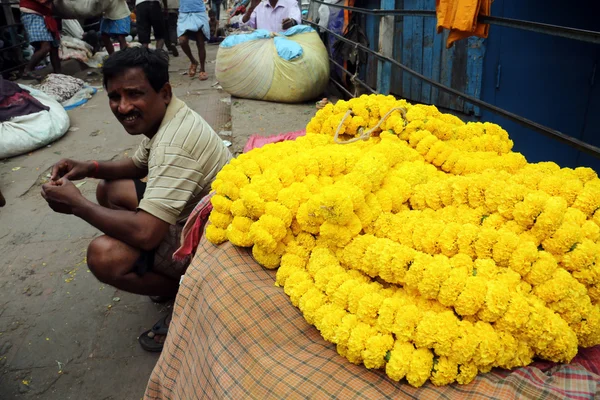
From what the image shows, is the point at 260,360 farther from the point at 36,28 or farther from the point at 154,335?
the point at 36,28

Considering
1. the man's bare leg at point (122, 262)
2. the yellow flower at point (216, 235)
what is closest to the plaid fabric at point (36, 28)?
the man's bare leg at point (122, 262)

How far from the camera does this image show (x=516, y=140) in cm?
392

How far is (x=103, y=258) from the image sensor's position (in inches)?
88.7

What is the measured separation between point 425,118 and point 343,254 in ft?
2.87

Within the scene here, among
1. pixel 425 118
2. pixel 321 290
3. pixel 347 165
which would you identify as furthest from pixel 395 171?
pixel 321 290

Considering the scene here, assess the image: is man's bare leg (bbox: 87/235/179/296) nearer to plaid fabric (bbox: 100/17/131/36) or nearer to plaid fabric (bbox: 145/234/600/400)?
plaid fabric (bbox: 145/234/600/400)

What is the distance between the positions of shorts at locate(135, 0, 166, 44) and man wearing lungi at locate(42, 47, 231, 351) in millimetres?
7429

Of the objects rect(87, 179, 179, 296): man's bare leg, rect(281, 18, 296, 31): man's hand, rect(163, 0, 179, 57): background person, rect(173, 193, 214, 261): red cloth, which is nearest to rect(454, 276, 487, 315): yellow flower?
rect(173, 193, 214, 261): red cloth

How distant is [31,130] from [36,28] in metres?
3.21

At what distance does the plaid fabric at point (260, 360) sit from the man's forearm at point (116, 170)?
3.98ft

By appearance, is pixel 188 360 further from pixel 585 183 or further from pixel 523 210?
pixel 585 183

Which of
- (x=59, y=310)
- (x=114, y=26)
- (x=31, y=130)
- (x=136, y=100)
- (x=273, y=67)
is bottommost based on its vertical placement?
(x=59, y=310)

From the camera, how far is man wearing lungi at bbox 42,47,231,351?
2135 millimetres

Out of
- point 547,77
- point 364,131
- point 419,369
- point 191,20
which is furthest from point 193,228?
point 191,20
